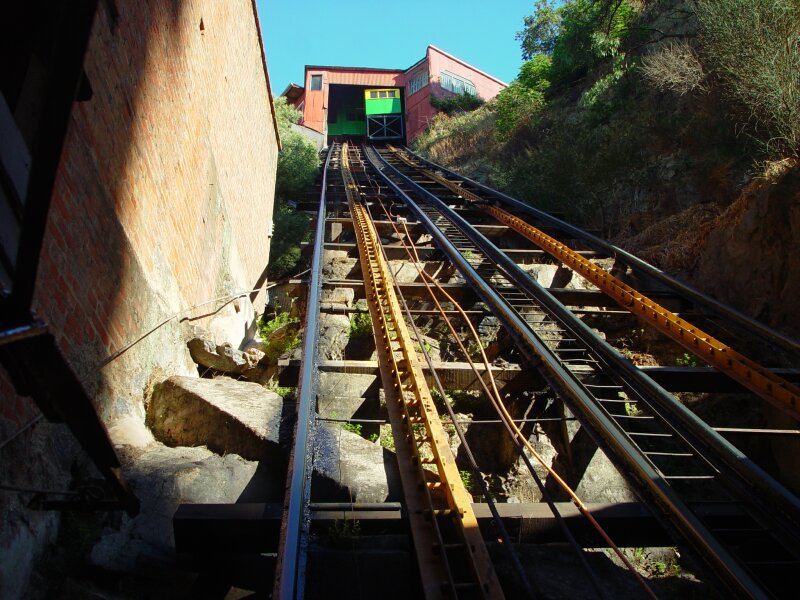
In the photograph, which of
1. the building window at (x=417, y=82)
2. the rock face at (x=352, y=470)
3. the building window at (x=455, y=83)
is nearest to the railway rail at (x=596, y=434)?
the rock face at (x=352, y=470)

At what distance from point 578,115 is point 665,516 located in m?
13.0

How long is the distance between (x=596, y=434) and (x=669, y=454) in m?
0.42

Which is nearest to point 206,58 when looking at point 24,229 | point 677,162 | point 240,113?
point 240,113

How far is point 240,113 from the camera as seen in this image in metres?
8.67

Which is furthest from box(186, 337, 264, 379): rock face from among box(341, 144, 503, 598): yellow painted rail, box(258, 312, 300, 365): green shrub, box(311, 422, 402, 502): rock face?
box(311, 422, 402, 502): rock face

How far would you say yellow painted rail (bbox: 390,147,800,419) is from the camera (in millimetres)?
3219

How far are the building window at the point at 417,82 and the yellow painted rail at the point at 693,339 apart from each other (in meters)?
25.3

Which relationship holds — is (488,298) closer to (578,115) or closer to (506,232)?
(506,232)

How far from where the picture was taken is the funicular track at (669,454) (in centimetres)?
228

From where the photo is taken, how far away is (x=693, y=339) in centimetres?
404

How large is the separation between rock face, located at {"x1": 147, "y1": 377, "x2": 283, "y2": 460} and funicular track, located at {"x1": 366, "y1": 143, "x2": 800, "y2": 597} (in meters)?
1.71

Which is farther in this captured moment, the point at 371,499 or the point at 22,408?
the point at 371,499

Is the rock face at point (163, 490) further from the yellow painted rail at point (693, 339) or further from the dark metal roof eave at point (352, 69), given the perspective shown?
the dark metal roof eave at point (352, 69)

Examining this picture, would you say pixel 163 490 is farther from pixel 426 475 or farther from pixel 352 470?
pixel 426 475
